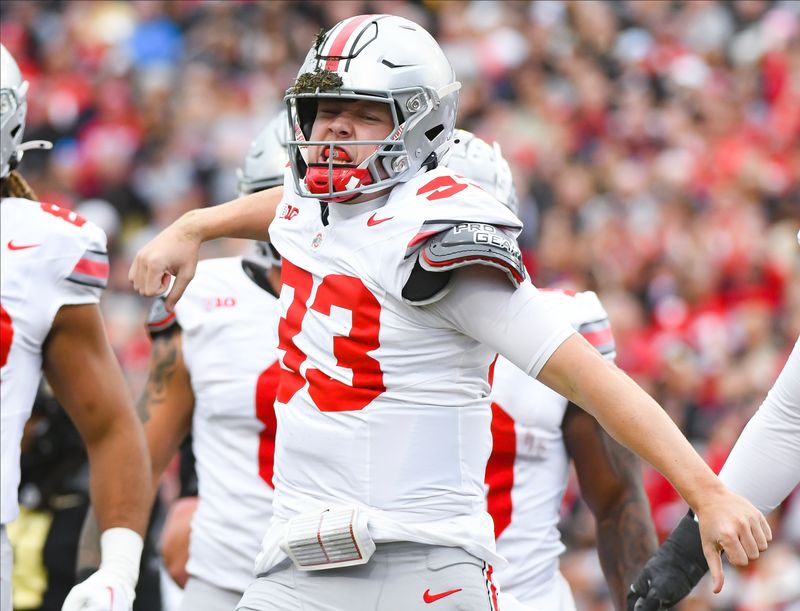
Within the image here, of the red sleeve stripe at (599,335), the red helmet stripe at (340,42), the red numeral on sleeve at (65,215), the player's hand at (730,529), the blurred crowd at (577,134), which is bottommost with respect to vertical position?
the blurred crowd at (577,134)

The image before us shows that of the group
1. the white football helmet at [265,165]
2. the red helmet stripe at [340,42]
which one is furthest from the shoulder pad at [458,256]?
the white football helmet at [265,165]

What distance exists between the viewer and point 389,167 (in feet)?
11.0

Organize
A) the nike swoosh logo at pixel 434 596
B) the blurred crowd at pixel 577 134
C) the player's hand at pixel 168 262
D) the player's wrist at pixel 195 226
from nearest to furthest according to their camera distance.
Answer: the nike swoosh logo at pixel 434 596 → the player's hand at pixel 168 262 → the player's wrist at pixel 195 226 → the blurred crowd at pixel 577 134

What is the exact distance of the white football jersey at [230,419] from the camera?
4.35 m

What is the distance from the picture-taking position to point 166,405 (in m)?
4.53

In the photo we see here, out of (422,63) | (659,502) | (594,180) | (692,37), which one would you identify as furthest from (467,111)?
(422,63)

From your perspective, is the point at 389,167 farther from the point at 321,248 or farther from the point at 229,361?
the point at 229,361

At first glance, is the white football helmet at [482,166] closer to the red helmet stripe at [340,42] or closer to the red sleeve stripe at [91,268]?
the red helmet stripe at [340,42]

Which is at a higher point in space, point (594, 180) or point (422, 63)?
point (422, 63)

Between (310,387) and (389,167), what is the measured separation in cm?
51

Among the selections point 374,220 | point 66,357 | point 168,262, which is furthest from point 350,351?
point 66,357

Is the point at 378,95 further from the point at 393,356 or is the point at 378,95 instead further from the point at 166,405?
the point at 166,405

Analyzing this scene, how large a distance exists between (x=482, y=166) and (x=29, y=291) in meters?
1.30

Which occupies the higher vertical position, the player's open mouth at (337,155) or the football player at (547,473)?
the player's open mouth at (337,155)
